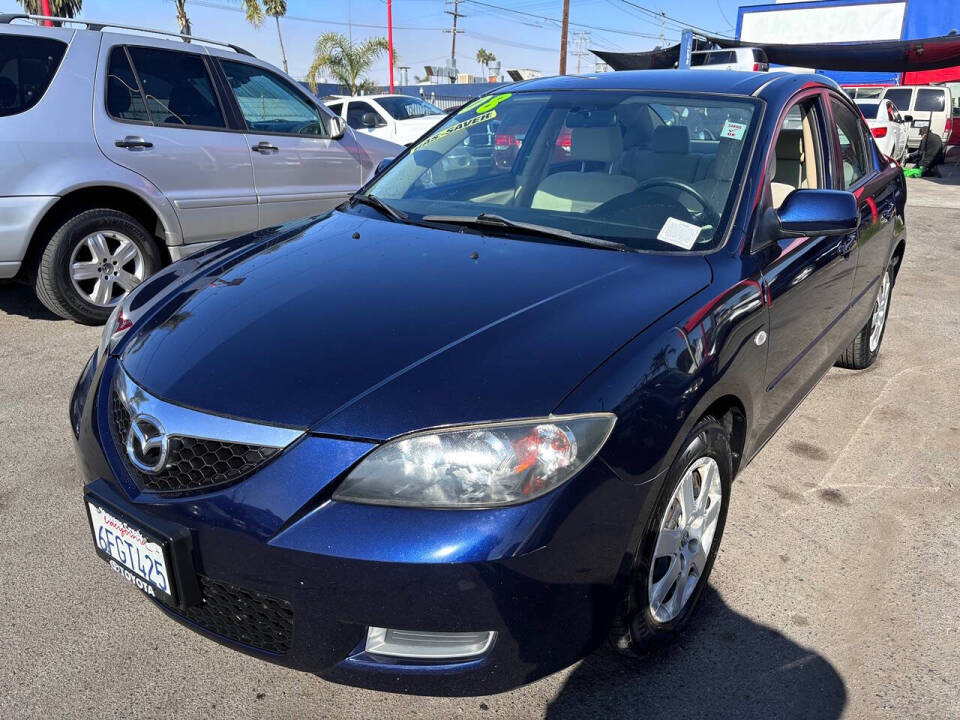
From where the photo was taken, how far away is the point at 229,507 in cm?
175

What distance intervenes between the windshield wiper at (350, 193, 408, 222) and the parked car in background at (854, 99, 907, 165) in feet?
41.2

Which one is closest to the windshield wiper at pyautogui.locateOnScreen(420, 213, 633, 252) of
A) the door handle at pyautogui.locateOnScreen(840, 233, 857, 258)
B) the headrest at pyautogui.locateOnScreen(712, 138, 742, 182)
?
the headrest at pyautogui.locateOnScreen(712, 138, 742, 182)

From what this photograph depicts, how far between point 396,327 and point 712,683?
4.31 ft

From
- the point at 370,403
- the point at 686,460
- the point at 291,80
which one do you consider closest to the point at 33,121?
the point at 291,80

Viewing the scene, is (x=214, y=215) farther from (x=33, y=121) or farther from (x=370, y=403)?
(x=370, y=403)

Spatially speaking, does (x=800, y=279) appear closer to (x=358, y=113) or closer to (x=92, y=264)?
(x=92, y=264)

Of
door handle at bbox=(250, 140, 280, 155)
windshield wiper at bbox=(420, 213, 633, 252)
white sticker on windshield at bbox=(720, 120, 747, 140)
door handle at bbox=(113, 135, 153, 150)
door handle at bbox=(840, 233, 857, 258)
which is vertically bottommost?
door handle at bbox=(840, 233, 857, 258)

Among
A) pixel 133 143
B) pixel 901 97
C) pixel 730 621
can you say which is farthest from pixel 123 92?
pixel 901 97

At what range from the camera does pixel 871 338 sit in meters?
4.68

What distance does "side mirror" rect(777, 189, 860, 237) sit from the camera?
2646mm

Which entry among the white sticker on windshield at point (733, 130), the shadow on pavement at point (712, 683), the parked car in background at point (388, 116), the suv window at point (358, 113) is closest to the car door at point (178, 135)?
the white sticker on windshield at point (733, 130)

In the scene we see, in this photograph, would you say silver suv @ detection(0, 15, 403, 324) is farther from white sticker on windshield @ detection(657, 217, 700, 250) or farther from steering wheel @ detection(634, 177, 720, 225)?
white sticker on windshield @ detection(657, 217, 700, 250)

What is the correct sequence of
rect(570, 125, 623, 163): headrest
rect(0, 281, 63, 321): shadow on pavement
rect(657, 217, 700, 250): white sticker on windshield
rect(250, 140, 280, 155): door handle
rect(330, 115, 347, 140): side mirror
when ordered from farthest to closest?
1. rect(330, 115, 347, 140): side mirror
2. rect(250, 140, 280, 155): door handle
3. rect(0, 281, 63, 321): shadow on pavement
4. rect(570, 125, 623, 163): headrest
5. rect(657, 217, 700, 250): white sticker on windshield

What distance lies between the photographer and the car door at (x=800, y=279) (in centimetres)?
270
